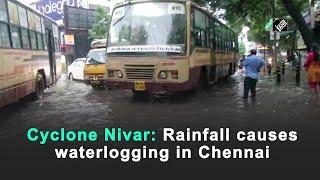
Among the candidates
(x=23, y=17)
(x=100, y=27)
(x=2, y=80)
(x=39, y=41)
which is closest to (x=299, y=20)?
(x=39, y=41)

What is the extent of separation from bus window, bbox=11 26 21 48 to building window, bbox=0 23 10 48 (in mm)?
462

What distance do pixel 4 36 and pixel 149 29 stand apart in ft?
15.6

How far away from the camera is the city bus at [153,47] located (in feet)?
51.1

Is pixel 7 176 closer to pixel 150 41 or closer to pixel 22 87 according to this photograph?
pixel 22 87

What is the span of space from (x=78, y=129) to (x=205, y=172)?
469 cm

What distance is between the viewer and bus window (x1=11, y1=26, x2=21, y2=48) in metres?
13.5

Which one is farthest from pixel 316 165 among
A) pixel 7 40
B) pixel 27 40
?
pixel 27 40

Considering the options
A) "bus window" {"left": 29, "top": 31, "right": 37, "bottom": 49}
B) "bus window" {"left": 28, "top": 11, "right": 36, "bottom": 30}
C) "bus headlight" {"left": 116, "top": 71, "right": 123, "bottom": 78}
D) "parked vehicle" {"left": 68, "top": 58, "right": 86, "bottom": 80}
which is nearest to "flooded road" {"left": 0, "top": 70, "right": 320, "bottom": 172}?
"bus headlight" {"left": 116, "top": 71, "right": 123, "bottom": 78}

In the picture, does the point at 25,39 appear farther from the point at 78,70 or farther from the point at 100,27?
the point at 100,27

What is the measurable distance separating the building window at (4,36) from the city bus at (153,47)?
395 centimetres

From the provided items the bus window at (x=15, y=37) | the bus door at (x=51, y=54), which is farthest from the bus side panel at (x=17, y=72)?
the bus door at (x=51, y=54)

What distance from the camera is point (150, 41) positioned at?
15.8 metres

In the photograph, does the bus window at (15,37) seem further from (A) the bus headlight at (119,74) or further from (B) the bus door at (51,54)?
(B) the bus door at (51,54)

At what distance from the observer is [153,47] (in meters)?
15.6
